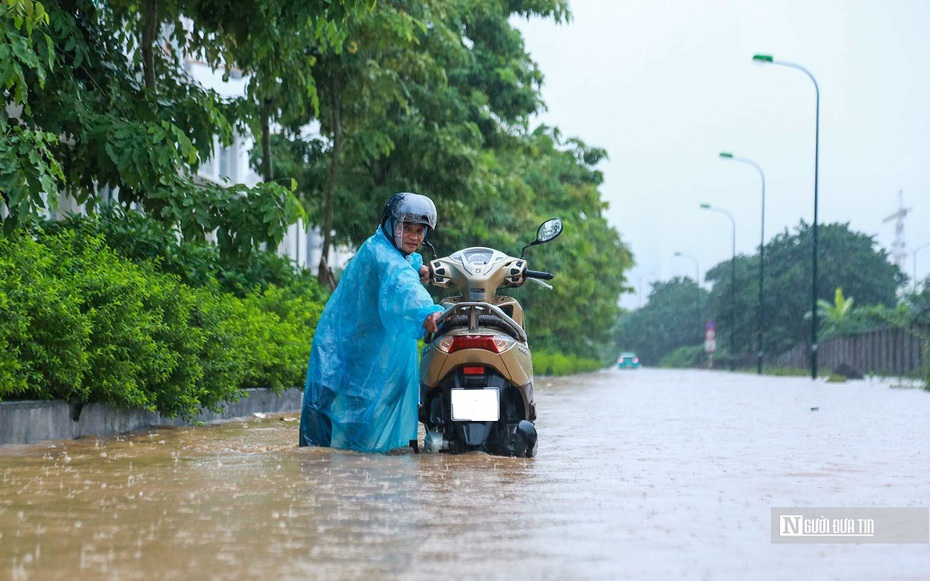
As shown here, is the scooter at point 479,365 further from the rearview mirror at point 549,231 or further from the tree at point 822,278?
the tree at point 822,278

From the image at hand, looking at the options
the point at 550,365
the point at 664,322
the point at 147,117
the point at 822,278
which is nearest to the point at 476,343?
the point at 147,117

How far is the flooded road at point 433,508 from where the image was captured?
480 centimetres

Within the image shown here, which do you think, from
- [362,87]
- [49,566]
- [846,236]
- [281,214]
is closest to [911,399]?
[362,87]

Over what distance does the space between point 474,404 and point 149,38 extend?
7183mm

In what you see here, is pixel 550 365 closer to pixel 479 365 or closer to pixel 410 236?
A: pixel 410 236

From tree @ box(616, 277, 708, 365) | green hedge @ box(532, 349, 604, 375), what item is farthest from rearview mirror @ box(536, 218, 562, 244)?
tree @ box(616, 277, 708, 365)

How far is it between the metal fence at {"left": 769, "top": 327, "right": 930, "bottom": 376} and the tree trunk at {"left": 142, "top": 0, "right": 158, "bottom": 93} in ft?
70.9

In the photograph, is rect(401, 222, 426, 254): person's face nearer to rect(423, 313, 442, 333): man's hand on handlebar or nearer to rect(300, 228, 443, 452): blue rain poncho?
rect(300, 228, 443, 452): blue rain poncho

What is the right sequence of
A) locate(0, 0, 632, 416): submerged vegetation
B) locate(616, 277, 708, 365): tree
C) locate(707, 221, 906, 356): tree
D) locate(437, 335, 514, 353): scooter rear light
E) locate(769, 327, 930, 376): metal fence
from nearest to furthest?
1. locate(437, 335, 514, 353): scooter rear light
2. locate(0, 0, 632, 416): submerged vegetation
3. locate(769, 327, 930, 376): metal fence
4. locate(707, 221, 906, 356): tree
5. locate(616, 277, 708, 365): tree

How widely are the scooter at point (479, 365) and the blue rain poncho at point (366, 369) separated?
7.4 inches

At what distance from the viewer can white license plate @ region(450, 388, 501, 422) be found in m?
8.56

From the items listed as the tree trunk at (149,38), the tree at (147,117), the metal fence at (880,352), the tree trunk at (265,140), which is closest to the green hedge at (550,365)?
the metal fence at (880,352)

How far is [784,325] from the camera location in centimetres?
9050

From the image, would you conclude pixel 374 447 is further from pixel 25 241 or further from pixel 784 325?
pixel 784 325
